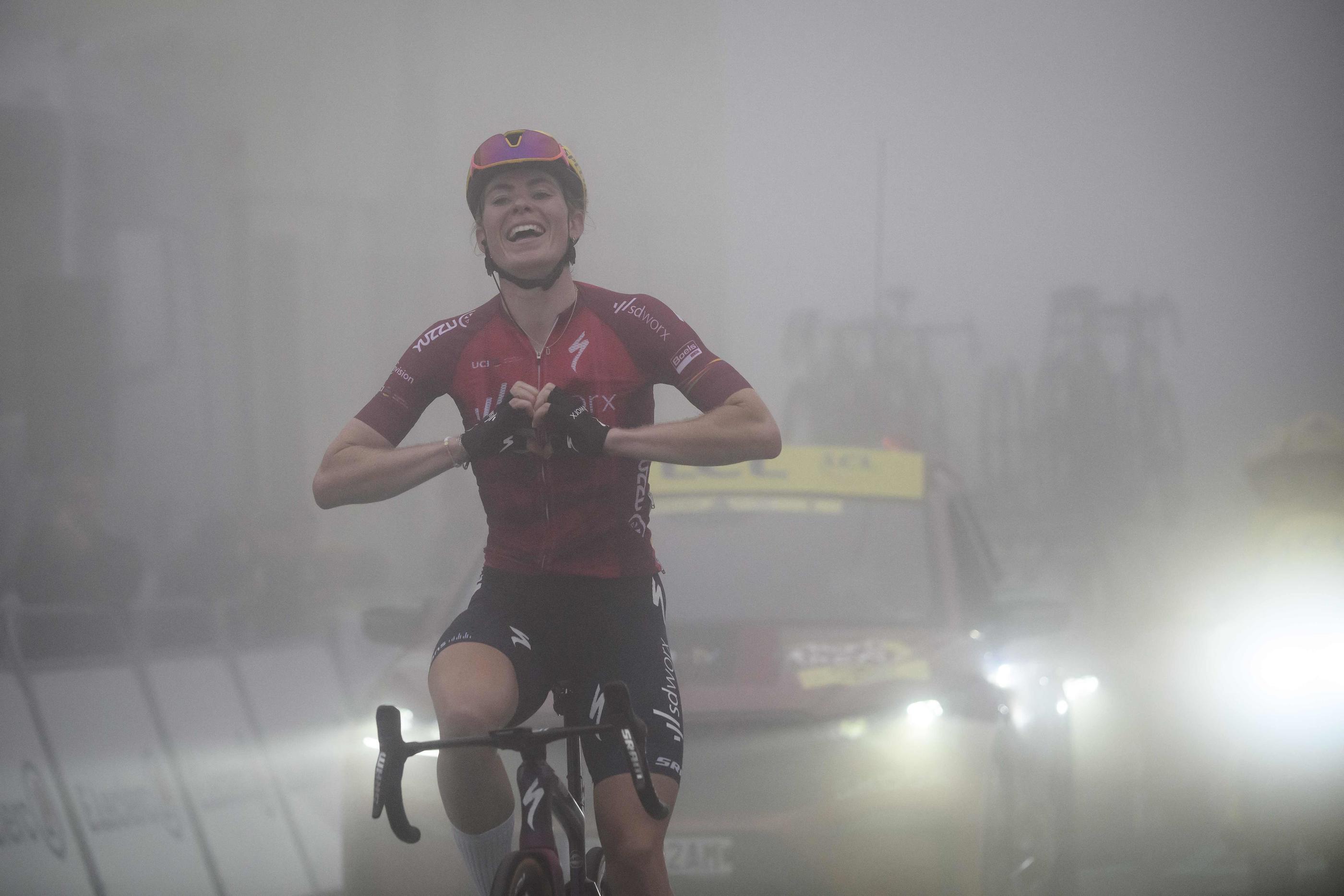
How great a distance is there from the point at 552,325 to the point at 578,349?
9 centimetres

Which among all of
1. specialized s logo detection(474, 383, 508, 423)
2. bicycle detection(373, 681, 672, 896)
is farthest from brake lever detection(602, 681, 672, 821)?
specialized s logo detection(474, 383, 508, 423)

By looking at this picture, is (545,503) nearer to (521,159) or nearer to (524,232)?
(524,232)

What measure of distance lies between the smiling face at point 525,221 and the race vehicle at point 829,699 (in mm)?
1927

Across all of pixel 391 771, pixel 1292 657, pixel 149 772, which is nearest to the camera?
pixel 391 771

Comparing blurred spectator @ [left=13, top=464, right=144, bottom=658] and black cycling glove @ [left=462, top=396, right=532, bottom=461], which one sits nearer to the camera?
black cycling glove @ [left=462, top=396, right=532, bottom=461]

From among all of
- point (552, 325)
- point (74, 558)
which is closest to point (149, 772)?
point (74, 558)

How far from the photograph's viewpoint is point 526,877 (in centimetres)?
278

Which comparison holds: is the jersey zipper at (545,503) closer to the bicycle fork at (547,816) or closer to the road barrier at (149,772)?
the bicycle fork at (547,816)

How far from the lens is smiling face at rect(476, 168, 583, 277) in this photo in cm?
314

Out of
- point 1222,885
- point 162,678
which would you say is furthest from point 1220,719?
point 162,678

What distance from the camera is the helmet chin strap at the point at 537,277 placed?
3154 mm

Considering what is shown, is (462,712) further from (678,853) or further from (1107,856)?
(1107,856)

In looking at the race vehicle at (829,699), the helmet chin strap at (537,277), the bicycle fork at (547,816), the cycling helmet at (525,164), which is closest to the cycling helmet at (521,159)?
the cycling helmet at (525,164)

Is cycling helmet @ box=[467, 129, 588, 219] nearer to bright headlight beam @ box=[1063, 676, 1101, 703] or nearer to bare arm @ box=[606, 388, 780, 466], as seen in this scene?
bare arm @ box=[606, 388, 780, 466]
